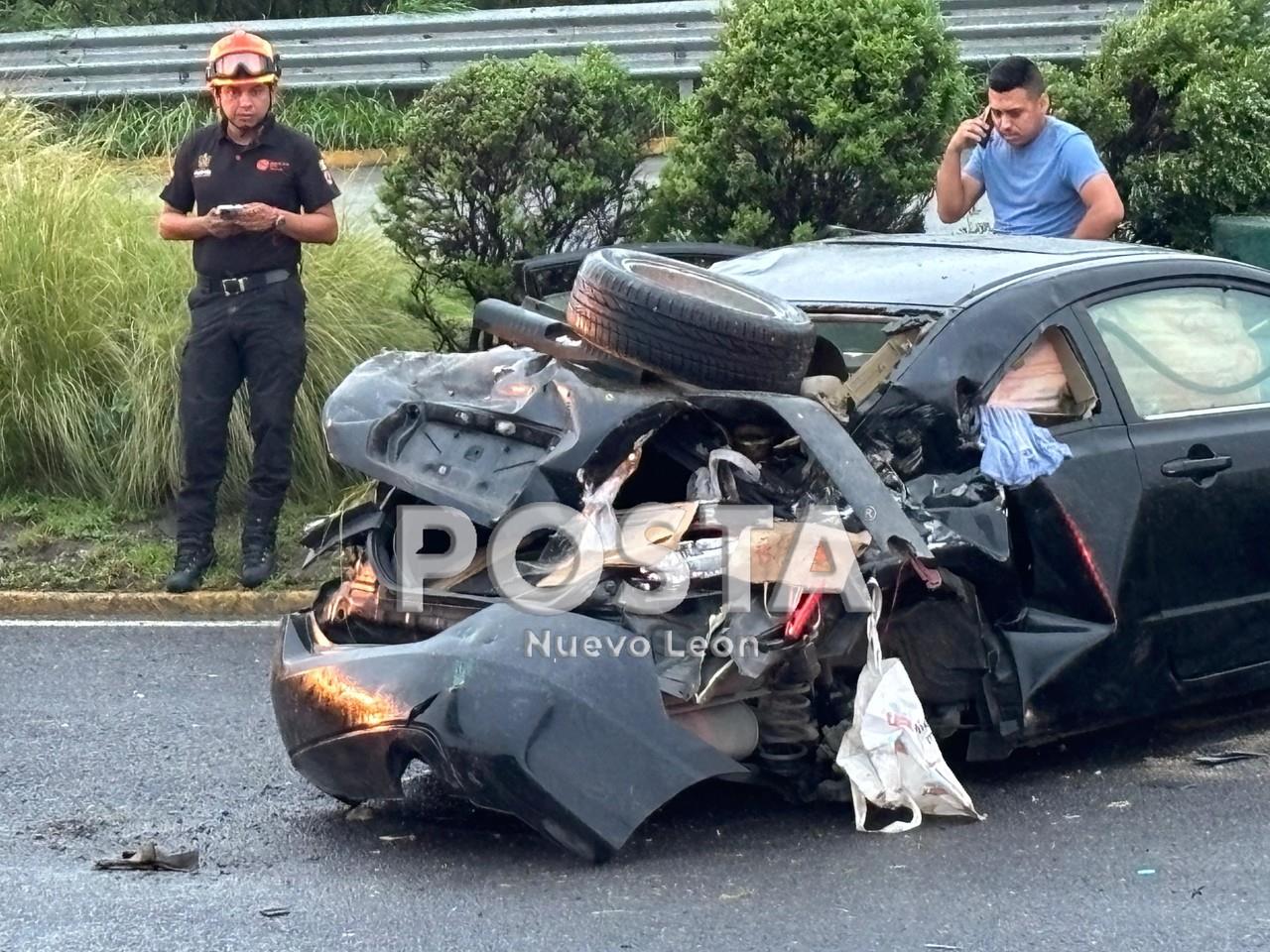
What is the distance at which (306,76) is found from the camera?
12.1 meters

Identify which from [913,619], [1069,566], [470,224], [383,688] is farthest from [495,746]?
[470,224]

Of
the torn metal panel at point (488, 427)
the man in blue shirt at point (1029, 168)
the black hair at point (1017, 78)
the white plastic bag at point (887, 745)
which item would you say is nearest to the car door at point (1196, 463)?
the white plastic bag at point (887, 745)

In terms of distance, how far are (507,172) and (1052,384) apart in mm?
4301

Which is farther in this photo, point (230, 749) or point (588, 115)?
point (588, 115)

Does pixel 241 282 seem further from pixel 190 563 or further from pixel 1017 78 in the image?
pixel 1017 78

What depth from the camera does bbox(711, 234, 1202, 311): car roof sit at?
Answer: 5172mm

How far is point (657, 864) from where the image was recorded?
4.50 m

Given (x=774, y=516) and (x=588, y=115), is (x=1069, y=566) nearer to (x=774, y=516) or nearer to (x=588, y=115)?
(x=774, y=516)

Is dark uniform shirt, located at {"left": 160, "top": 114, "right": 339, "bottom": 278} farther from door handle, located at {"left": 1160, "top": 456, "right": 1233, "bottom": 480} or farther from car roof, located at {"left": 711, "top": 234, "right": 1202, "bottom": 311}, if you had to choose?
door handle, located at {"left": 1160, "top": 456, "right": 1233, "bottom": 480}

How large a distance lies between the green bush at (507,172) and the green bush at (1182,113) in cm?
231

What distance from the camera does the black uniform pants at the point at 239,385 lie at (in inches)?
292

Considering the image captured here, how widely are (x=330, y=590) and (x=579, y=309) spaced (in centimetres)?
105

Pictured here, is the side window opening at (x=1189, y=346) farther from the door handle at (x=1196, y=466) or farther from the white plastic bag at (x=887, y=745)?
the white plastic bag at (x=887, y=745)

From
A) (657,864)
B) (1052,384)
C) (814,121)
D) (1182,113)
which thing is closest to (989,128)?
(814,121)
